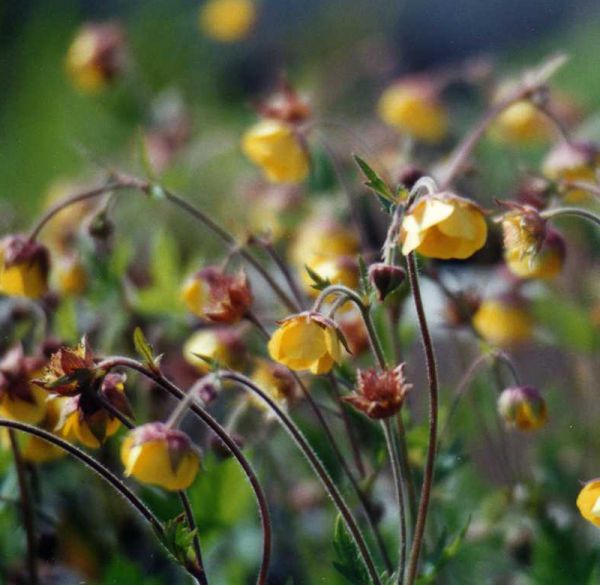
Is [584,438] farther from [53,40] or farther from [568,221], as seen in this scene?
[53,40]

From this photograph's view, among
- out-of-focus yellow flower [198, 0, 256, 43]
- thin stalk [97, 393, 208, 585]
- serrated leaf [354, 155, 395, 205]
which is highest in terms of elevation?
serrated leaf [354, 155, 395, 205]

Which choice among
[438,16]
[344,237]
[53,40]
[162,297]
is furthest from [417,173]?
[438,16]

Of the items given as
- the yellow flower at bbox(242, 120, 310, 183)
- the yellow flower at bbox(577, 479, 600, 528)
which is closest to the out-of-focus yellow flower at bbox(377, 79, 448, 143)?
the yellow flower at bbox(242, 120, 310, 183)

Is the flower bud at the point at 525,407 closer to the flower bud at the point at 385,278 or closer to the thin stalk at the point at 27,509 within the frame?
the flower bud at the point at 385,278

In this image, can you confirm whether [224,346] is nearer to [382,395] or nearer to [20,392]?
[20,392]

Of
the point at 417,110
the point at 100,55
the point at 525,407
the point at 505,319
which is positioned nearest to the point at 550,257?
the point at 525,407

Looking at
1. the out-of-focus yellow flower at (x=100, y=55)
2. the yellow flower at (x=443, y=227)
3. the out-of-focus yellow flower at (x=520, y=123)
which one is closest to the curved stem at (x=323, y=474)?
the yellow flower at (x=443, y=227)

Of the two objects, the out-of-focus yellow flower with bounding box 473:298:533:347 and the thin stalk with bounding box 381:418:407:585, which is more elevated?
the thin stalk with bounding box 381:418:407:585

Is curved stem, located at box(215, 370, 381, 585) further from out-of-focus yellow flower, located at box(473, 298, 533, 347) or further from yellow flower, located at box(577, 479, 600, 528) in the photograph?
out-of-focus yellow flower, located at box(473, 298, 533, 347)
